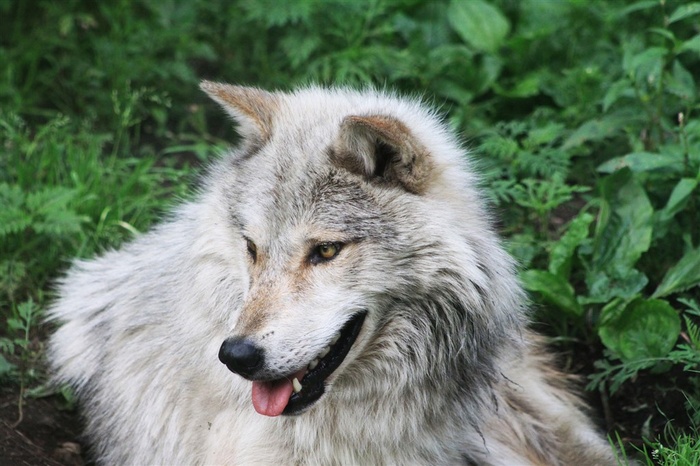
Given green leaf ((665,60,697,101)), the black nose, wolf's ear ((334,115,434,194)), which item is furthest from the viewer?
green leaf ((665,60,697,101))

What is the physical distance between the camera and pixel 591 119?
18.3 ft

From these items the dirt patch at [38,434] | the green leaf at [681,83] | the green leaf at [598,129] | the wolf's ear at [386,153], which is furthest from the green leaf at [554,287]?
the dirt patch at [38,434]

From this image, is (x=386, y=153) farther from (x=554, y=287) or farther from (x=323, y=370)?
(x=554, y=287)

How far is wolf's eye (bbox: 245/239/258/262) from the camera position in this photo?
3341 millimetres

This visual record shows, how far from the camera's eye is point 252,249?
3369 millimetres

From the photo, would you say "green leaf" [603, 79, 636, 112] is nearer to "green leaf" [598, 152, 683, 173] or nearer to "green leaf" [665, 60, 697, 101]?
"green leaf" [665, 60, 697, 101]

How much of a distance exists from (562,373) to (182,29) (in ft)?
13.4

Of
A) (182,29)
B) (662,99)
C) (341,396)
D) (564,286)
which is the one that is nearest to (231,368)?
(341,396)

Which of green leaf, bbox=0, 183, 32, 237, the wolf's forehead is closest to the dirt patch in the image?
green leaf, bbox=0, 183, 32, 237

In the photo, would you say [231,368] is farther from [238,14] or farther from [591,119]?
[238,14]

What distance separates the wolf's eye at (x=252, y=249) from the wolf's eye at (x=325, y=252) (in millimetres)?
231

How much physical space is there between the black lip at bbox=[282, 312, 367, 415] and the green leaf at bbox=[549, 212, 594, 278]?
1.71 meters

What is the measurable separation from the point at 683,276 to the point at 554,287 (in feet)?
1.99

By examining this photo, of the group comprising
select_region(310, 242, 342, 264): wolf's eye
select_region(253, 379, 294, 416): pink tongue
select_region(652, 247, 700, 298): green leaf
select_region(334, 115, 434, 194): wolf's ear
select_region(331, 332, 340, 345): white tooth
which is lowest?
select_region(253, 379, 294, 416): pink tongue
